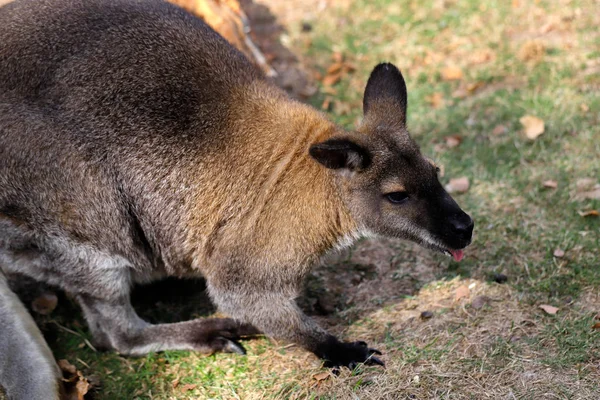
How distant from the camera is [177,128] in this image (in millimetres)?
3754

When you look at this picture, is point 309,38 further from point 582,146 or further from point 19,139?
point 19,139

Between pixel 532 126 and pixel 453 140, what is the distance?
0.67 m

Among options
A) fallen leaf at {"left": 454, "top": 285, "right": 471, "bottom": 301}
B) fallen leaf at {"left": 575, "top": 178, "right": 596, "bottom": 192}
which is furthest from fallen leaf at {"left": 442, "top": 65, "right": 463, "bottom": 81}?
fallen leaf at {"left": 454, "top": 285, "right": 471, "bottom": 301}

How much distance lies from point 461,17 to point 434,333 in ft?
14.5

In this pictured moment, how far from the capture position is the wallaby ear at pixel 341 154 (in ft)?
11.4

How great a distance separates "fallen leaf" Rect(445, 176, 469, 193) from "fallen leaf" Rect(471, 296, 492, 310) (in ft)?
3.88

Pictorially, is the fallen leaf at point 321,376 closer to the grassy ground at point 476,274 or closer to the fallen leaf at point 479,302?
the grassy ground at point 476,274

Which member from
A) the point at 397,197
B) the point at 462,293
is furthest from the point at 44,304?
the point at 462,293

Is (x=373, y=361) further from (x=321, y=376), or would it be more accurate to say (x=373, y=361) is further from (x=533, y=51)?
(x=533, y=51)

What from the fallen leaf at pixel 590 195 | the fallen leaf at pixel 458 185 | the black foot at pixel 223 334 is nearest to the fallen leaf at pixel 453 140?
the fallen leaf at pixel 458 185

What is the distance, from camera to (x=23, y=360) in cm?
373

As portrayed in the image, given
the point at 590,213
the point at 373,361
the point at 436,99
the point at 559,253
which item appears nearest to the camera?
the point at 373,361

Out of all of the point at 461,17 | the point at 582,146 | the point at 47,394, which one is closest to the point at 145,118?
the point at 47,394

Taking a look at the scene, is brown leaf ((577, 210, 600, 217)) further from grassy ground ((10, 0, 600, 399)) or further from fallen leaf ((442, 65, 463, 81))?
fallen leaf ((442, 65, 463, 81))
